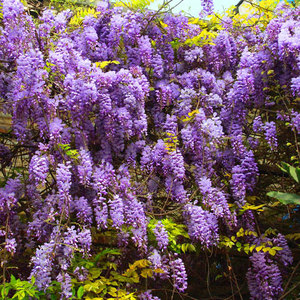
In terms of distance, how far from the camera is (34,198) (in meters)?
2.96

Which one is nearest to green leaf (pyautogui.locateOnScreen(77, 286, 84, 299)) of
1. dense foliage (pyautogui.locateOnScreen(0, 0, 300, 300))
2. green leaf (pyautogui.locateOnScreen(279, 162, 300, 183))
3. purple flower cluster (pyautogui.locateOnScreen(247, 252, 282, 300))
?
dense foliage (pyautogui.locateOnScreen(0, 0, 300, 300))

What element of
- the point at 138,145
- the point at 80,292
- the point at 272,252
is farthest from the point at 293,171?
the point at 80,292

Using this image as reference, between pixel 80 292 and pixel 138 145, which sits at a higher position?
pixel 138 145

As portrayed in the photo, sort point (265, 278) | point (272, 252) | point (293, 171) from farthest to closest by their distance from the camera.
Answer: point (265, 278) → point (272, 252) → point (293, 171)

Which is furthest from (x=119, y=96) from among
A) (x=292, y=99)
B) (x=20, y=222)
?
(x=292, y=99)

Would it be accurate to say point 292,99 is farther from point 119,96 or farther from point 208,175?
point 119,96

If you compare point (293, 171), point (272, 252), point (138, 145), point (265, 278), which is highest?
point (138, 145)

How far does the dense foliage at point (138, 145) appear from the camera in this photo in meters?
2.74

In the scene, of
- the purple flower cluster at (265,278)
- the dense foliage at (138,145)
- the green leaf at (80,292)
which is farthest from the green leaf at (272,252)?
the green leaf at (80,292)

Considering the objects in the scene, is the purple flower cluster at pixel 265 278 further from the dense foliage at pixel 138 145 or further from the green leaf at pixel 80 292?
the green leaf at pixel 80 292

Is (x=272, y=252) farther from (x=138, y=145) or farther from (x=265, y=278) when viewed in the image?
(x=138, y=145)

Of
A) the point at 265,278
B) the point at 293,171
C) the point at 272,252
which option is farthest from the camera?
the point at 265,278

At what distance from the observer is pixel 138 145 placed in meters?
3.12

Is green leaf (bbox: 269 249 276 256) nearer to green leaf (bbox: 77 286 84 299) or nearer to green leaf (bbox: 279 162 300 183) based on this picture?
green leaf (bbox: 279 162 300 183)
